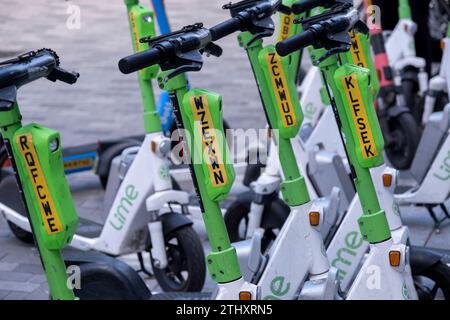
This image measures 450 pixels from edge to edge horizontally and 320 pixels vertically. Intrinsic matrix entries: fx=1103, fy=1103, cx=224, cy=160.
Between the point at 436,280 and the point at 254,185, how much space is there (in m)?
1.25

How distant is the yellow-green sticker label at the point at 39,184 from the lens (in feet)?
11.6

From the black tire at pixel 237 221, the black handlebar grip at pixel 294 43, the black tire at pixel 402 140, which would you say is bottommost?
the black tire at pixel 402 140

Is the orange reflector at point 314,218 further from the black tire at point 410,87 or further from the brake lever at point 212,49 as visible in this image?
the black tire at point 410,87

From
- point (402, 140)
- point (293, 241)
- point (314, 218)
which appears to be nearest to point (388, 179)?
point (314, 218)

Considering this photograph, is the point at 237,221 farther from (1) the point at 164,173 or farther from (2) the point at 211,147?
(2) the point at 211,147

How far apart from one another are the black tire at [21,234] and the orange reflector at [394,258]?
2575 millimetres

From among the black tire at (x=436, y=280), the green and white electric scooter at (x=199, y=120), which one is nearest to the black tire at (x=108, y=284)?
the green and white electric scooter at (x=199, y=120)

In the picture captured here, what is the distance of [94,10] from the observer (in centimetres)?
1222

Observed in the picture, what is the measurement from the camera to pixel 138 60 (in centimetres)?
357

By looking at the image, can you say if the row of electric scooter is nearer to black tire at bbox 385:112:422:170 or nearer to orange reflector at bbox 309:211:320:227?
orange reflector at bbox 309:211:320:227

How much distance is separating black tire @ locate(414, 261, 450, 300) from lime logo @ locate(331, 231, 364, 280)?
0.34m

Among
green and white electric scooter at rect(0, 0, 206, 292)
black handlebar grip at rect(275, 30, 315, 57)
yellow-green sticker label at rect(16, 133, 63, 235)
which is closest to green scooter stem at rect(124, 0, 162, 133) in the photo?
green and white electric scooter at rect(0, 0, 206, 292)
